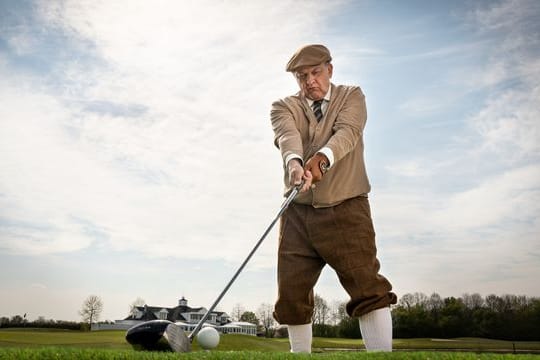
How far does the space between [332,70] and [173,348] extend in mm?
2798

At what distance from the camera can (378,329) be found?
14.8 feet

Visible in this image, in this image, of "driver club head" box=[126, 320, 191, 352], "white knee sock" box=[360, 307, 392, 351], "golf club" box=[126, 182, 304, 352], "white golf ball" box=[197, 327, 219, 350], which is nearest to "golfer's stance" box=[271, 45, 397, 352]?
"white knee sock" box=[360, 307, 392, 351]

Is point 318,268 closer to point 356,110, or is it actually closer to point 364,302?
Answer: point 364,302

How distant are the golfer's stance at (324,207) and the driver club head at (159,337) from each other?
91 cm

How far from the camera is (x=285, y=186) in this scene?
16.0 feet

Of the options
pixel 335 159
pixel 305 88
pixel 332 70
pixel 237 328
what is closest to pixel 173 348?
pixel 335 159

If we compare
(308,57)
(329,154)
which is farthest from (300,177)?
(308,57)

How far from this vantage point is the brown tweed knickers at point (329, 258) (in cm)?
449

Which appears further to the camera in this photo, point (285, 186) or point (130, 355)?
point (285, 186)

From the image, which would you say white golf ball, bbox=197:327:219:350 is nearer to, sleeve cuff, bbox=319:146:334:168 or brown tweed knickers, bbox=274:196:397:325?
brown tweed knickers, bbox=274:196:397:325

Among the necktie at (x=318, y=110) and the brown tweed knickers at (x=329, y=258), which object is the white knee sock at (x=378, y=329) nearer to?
the brown tweed knickers at (x=329, y=258)

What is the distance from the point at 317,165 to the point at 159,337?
1.86 m

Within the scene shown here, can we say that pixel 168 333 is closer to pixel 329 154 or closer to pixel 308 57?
pixel 329 154

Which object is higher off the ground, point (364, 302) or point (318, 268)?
point (318, 268)
